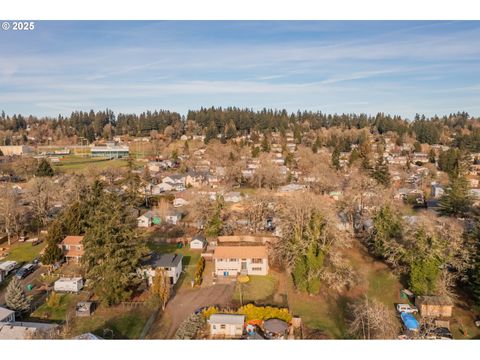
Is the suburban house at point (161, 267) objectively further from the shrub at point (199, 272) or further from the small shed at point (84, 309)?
the small shed at point (84, 309)

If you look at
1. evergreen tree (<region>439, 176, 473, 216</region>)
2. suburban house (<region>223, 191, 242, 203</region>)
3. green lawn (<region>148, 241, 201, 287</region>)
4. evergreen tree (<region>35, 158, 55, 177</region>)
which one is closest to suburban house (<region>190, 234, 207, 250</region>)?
green lawn (<region>148, 241, 201, 287</region>)

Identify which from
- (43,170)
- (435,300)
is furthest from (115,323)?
(43,170)

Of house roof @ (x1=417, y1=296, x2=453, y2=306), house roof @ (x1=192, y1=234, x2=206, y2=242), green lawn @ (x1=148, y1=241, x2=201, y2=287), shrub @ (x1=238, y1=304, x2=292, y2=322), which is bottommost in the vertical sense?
green lawn @ (x1=148, y1=241, x2=201, y2=287)

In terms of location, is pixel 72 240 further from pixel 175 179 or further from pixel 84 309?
pixel 175 179

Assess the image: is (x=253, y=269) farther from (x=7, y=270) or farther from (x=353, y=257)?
(x=7, y=270)

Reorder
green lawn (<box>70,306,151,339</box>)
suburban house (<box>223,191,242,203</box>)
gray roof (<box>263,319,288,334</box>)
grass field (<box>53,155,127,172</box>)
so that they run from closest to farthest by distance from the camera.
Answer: gray roof (<box>263,319,288,334</box>)
green lawn (<box>70,306,151,339</box>)
suburban house (<box>223,191,242,203</box>)
grass field (<box>53,155,127,172</box>)

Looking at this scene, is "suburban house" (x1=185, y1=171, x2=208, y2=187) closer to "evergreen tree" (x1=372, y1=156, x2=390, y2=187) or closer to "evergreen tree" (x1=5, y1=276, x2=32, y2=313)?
"evergreen tree" (x1=372, y1=156, x2=390, y2=187)

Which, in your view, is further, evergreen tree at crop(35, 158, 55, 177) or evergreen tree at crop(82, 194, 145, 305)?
evergreen tree at crop(35, 158, 55, 177)
